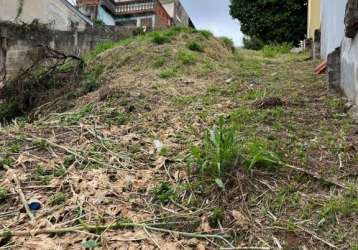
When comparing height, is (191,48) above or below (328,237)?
Result: above

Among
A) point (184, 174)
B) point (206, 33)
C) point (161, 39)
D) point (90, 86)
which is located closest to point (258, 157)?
point (184, 174)

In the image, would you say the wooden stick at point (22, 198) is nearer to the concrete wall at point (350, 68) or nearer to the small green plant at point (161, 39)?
the concrete wall at point (350, 68)

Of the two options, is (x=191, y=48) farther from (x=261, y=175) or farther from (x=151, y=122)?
(x=261, y=175)

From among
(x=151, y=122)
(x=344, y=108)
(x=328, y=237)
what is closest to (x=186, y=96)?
(x=151, y=122)

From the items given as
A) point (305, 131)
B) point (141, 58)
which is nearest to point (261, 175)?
point (305, 131)

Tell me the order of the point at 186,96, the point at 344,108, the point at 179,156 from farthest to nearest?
the point at 186,96 → the point at 344,108 → the point at 179,156

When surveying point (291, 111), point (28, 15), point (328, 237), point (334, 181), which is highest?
point (28, 15)

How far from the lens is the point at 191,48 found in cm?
663

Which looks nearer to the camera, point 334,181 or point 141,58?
point 334,181

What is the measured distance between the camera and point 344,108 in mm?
3676

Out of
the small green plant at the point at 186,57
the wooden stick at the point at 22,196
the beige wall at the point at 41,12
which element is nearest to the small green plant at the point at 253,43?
the beige wall at the point at 41,12

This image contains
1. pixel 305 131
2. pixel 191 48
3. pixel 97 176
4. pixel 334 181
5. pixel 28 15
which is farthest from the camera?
pixel 28 15

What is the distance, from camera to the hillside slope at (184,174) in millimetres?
2070

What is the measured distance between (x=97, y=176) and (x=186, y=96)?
207cm
